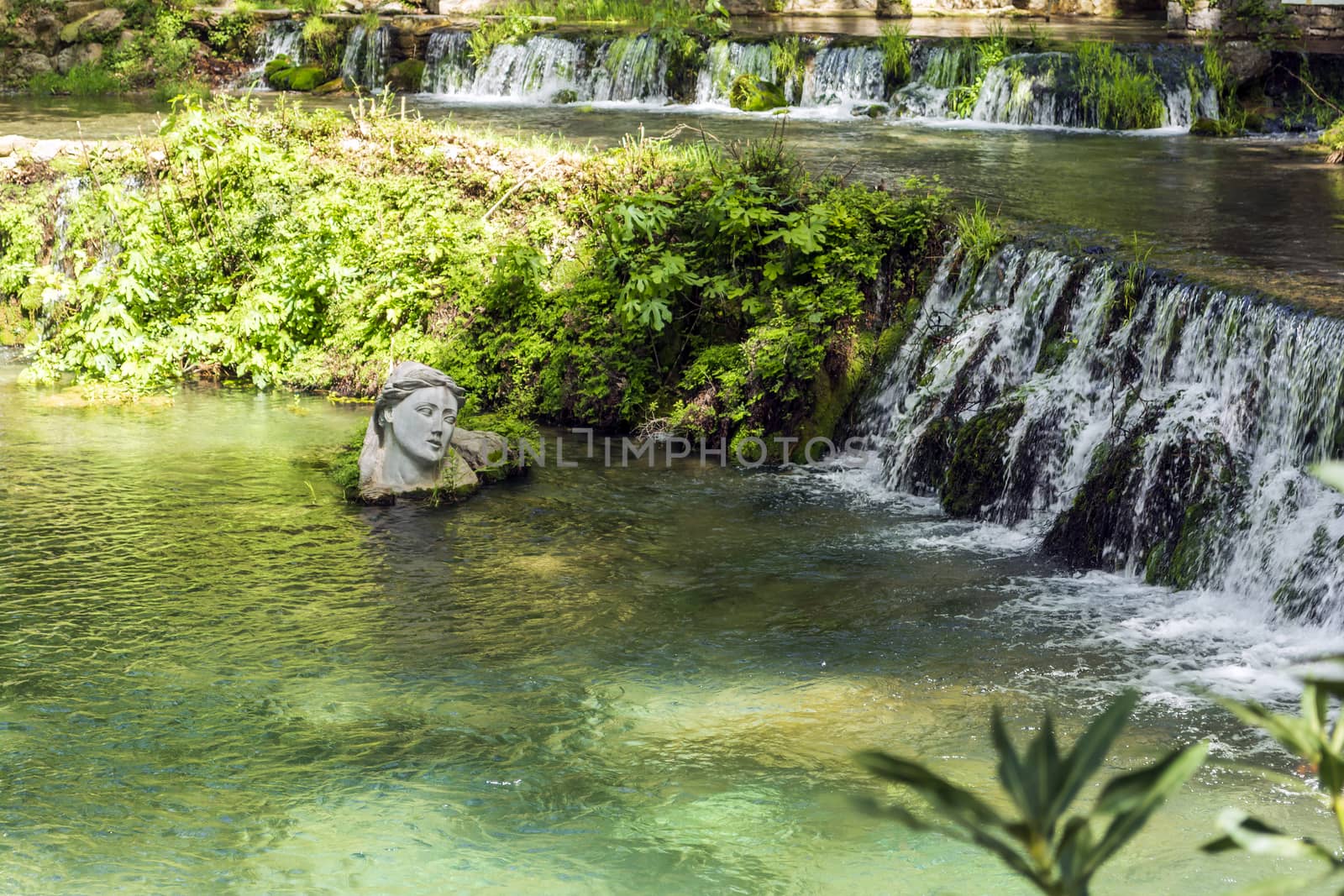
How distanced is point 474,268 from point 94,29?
53.6 feet

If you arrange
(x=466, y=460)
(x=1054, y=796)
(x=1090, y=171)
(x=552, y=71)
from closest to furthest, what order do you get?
(x=1054, y=796)
(x=466, y=460)
(x=1090, y=171)
(x=552, y=71)

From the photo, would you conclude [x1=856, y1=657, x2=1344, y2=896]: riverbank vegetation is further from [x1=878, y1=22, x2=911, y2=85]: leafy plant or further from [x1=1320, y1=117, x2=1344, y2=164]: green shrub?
[x1=878, y1=22, x2=911, y2=85]: leafy plant

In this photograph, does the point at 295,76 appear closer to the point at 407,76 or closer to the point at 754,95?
the point at 407,76

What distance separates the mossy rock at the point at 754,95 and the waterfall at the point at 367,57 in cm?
604

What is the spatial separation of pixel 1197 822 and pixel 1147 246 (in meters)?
5.14

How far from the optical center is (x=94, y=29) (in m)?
24.5

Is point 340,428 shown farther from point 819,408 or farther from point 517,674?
point 517,674

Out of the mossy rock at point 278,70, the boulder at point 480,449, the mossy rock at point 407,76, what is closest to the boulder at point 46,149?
the boulder at point 480,449

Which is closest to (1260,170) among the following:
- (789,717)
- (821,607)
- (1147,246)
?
(1147,246)

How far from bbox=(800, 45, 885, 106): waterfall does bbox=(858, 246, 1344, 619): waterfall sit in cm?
936

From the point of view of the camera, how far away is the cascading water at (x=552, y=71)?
66.5ft

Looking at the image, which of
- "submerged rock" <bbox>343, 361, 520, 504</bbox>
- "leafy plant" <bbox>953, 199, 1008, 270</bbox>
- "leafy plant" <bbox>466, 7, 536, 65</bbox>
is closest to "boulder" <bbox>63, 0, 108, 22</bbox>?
"leafy plant" <bbox>466, 7, 536, 65</bbox>

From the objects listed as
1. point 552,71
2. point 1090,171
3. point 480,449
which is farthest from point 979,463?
point 552,71

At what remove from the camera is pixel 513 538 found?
8.55 meters
